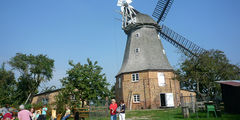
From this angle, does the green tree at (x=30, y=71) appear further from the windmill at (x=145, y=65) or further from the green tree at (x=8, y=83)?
the windmill at (x=145, y=65)

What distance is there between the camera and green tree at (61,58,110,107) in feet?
69.3

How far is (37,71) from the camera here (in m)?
38.7

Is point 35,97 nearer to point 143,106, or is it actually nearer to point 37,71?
point 37,71

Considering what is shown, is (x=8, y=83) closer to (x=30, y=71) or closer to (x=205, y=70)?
(x=30, y=71)

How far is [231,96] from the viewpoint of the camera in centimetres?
1422

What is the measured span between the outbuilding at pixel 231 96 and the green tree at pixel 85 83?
12.5 m

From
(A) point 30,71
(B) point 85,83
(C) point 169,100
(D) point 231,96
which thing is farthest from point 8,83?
(D) point 231,96

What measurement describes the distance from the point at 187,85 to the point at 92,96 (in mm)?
10117

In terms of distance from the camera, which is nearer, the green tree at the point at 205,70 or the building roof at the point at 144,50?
the green tree at the point at 205,70

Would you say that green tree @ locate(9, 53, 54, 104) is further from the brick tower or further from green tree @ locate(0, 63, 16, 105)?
the brick tower

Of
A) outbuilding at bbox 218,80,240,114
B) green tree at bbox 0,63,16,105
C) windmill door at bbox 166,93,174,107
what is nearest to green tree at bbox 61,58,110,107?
windmill door at bbox 166,93,174,107

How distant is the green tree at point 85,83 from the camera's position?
21125 mm

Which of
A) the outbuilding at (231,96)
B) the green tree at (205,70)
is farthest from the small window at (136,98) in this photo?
the outbuilding at (231,96)

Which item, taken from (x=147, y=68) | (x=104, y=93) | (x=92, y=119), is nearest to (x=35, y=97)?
(x=104, y=93)
